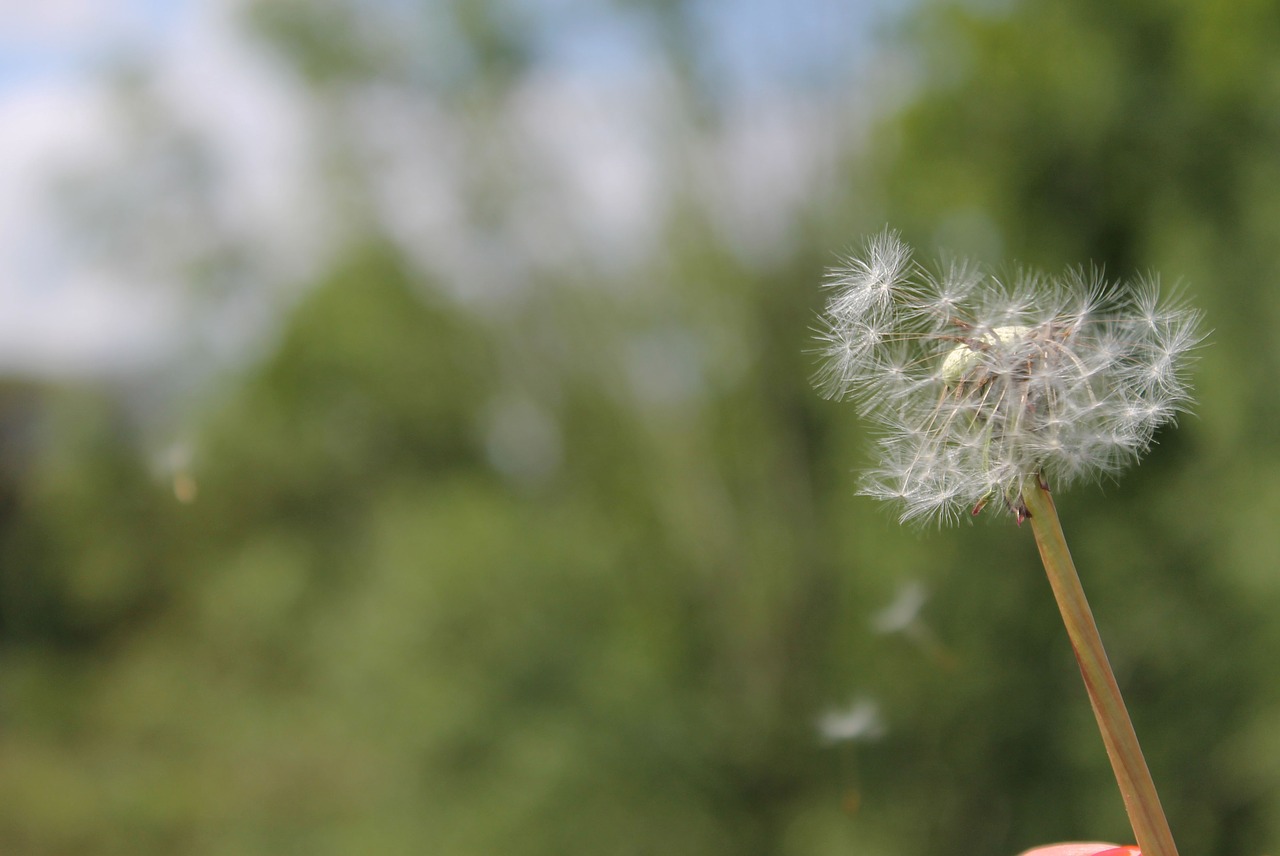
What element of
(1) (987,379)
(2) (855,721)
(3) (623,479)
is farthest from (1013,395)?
(3) (623,479)

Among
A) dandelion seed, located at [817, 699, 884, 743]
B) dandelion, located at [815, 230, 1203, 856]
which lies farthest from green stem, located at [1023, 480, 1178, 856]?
dandelion seed, located at [817, 699, 884, 743]

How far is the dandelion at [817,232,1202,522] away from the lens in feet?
2.61

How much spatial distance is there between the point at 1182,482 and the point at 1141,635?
878 millimetres

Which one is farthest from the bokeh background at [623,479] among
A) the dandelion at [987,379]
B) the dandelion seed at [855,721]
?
the dandelion at [987,379]

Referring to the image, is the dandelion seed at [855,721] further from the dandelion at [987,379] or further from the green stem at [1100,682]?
the green stem at [1100,682]

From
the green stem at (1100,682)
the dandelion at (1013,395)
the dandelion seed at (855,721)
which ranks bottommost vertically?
the green stem at (1100,682)

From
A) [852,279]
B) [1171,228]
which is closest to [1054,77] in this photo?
[1171,228]

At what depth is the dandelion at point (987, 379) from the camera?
80cm

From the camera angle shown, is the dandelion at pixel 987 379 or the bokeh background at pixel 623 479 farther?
the bokeh background at pixel 623 479

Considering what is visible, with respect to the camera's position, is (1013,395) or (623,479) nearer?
(1013,395)

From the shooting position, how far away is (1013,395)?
791 mm

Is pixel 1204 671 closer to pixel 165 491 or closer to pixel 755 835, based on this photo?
pixel 755 835

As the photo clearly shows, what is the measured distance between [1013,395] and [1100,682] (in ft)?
0.71

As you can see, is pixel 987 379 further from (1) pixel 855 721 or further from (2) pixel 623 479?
(2) pixel 623 479
